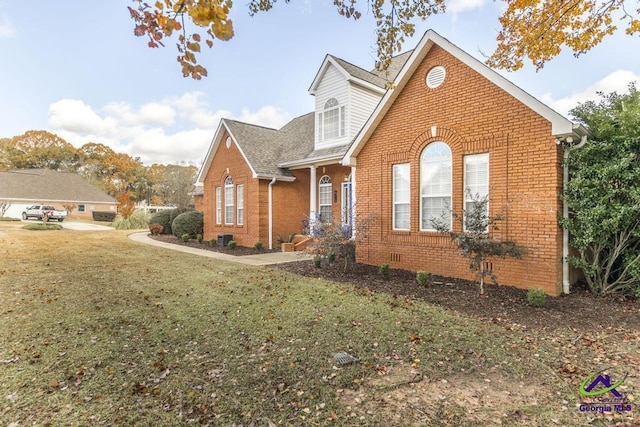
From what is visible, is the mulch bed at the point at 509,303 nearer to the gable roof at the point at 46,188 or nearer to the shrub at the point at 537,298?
the shrub at the point at 537,298

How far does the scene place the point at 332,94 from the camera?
44.6ft

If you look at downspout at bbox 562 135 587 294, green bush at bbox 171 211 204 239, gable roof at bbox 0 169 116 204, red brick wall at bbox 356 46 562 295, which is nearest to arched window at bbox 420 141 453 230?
red brick wall at bbox 356 46 562 295

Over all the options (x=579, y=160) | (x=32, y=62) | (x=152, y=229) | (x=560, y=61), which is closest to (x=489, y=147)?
(x=579, y=160)

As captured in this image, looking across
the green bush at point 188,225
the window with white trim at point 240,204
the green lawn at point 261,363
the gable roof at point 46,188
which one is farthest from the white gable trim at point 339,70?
the gable roof at point 46,188

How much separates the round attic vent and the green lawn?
5424 millimetres

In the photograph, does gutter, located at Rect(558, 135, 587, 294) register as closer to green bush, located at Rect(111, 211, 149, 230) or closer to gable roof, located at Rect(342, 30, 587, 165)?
gable roof, located at Rect(342, 30, 587, 165)

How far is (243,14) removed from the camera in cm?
505

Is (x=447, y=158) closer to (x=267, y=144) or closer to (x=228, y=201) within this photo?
(x=267, y=144)

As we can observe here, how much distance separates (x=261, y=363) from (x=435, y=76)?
7838 millimetres

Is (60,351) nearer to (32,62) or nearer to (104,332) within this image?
(104,332)

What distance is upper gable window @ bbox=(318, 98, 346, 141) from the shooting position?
1341 cm

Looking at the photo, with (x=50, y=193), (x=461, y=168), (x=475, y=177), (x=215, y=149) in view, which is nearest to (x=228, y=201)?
(x=215, y=149)

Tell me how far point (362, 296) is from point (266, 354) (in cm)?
317

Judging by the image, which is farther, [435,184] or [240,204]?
[240,204]
